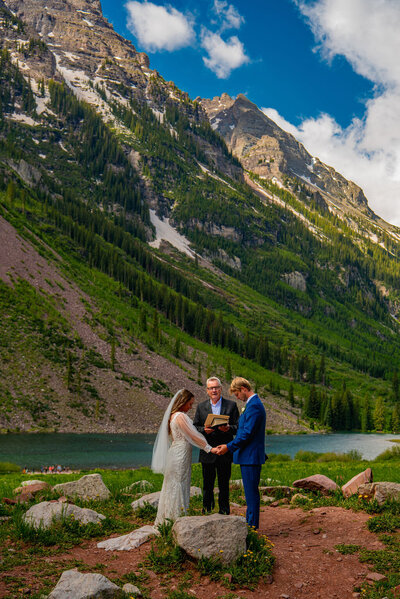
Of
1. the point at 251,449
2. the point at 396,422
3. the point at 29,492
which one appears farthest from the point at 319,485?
the point at 396,422

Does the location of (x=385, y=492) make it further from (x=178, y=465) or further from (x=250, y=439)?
(x=178, y=465)

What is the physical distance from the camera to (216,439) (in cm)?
1170

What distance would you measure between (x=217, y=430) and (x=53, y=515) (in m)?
5.05

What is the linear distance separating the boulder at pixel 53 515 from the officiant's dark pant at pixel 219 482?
3216 mm

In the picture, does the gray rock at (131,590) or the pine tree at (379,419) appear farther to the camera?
the pine tree at (379,419)

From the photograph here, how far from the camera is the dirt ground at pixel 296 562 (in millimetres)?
8227

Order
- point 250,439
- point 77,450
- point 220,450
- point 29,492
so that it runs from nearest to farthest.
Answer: point 250,439
point 220,450
point 29,492
point 77,450

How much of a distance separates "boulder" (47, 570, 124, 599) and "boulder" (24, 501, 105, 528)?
4115 mm

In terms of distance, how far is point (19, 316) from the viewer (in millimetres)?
87812

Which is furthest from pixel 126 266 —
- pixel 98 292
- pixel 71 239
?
pixel 98 292

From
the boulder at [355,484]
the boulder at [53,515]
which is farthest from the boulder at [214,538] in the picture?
the boulder at [355,484]

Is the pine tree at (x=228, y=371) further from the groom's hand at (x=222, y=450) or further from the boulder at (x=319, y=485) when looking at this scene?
the groom's hand at (x=222, y=450)

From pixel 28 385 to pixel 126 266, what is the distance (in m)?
103

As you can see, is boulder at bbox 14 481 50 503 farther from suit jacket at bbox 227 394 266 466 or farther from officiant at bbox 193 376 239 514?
suit jacket at bbox 227 394 266 466
